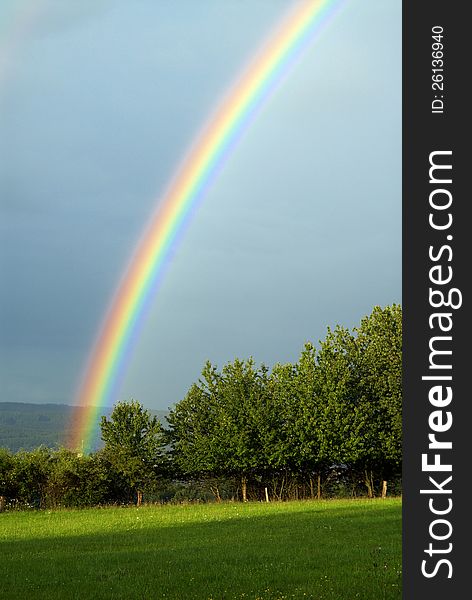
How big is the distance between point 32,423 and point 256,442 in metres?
104

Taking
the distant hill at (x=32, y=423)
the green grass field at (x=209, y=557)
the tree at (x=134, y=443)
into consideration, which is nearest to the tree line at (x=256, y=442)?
the tree at (x=134, y=443)

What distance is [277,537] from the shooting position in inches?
990

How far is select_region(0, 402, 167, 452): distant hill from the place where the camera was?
400 feet

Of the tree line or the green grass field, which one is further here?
the tree line

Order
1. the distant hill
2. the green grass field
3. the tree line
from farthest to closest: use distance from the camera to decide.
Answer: the distant hill
the tree line
the green grass field

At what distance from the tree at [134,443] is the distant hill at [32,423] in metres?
59.9

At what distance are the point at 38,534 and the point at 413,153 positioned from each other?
89.6 ft

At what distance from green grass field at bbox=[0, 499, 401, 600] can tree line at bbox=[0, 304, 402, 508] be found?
1424 cm

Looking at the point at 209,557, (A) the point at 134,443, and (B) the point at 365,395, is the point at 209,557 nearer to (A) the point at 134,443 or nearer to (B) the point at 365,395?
(A) the point at 134,443

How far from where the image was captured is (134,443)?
2101 inches

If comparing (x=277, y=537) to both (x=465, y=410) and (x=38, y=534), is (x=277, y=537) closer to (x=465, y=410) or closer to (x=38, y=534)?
(x=38, y=534)

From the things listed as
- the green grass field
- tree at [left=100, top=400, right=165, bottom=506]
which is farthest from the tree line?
the green grass field

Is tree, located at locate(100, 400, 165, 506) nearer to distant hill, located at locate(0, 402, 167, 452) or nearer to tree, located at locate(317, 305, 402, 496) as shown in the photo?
tree, located at locate(317, 305, 402, 496)

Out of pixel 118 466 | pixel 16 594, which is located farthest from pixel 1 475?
pixel 16 594
